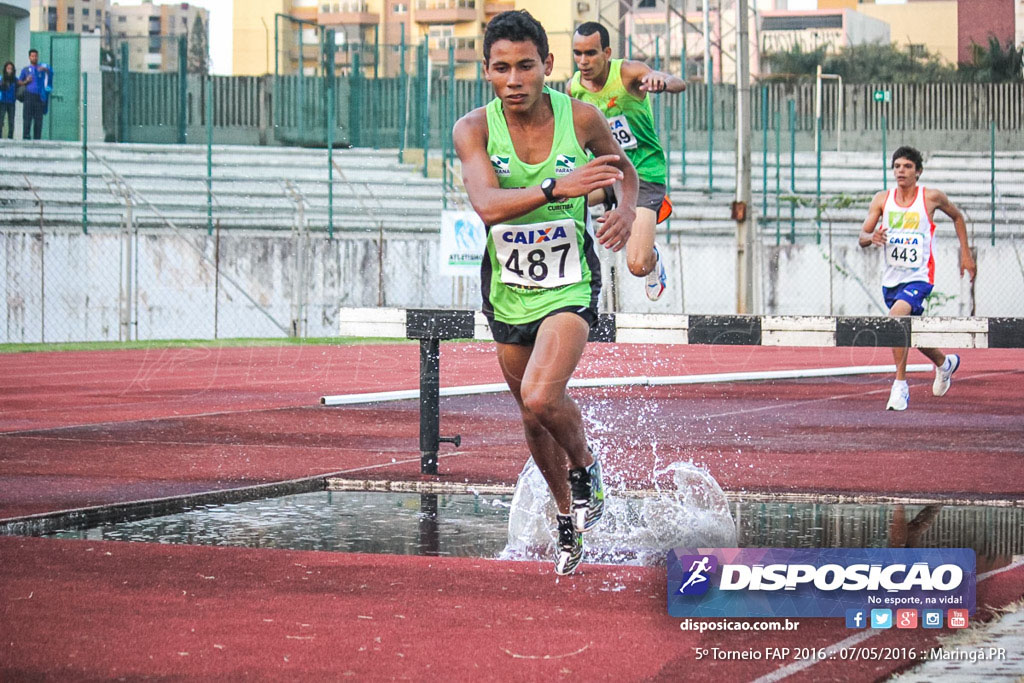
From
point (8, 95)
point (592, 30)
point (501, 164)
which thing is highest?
point (8, 95)

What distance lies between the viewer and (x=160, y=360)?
20.4 m

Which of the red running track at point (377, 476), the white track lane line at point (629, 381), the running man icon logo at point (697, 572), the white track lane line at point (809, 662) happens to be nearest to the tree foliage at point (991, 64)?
the white track lane line at point (629, 381)

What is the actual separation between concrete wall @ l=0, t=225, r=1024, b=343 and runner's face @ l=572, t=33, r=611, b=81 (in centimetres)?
1342

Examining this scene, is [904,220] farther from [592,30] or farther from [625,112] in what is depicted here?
[592,30]

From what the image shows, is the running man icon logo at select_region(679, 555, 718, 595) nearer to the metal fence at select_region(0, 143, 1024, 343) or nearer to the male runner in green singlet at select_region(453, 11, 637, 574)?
the male runner in green singlet at select_region(453, 11, 637, 574)

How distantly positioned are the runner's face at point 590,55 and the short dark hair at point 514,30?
334 centimetres

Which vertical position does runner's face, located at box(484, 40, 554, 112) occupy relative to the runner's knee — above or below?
above

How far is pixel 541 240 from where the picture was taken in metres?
5.61

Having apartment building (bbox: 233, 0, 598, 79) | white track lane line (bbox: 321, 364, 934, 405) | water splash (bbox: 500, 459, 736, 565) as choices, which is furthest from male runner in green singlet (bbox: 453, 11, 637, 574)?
apartment building (bbox: 233, 0, 598, 79)

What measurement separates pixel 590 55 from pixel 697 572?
192 inches

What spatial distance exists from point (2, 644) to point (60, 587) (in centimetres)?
80

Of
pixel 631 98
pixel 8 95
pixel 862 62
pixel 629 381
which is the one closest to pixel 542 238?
pixel 631 98

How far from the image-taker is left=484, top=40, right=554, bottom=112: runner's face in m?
5.50

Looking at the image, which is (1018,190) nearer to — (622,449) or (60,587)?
(622,449)
